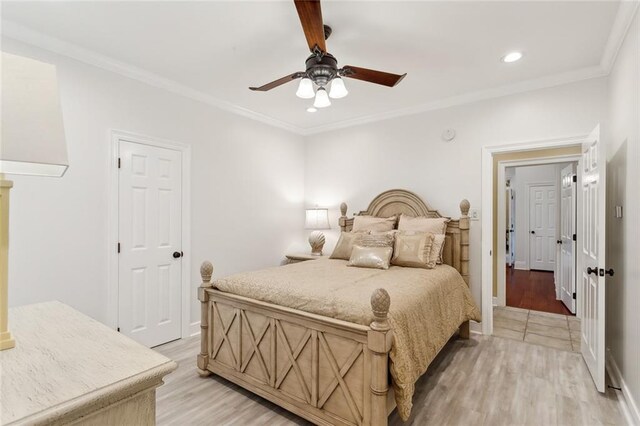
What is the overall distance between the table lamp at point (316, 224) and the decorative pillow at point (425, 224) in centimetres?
126

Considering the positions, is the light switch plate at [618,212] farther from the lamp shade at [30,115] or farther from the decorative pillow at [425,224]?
the lamp shade at [30,115]

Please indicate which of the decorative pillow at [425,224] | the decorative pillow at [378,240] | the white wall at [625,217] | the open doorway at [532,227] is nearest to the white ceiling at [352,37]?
the white wall at [625,217]

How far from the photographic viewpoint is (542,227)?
7297 mm

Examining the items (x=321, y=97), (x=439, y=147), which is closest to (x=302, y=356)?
(x=321, y=97)

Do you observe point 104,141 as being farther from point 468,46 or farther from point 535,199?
point 535,199

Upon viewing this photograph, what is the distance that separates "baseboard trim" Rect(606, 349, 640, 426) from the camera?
1984 millimetres

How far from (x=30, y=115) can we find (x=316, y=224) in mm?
3945

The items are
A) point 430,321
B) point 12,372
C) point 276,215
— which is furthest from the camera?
point 276,215

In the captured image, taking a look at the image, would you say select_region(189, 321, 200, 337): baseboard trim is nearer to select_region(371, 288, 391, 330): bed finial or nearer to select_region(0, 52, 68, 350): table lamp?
select_region(371, 288, 391, 330): bed finial

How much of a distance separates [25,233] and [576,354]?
491 cm

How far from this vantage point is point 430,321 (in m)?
2.33

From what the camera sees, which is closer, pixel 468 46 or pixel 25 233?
pixel 25 233

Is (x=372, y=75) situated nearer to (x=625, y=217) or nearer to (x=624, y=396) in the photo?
(x=625, y=217)

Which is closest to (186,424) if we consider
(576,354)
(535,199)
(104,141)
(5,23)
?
(104,141)
